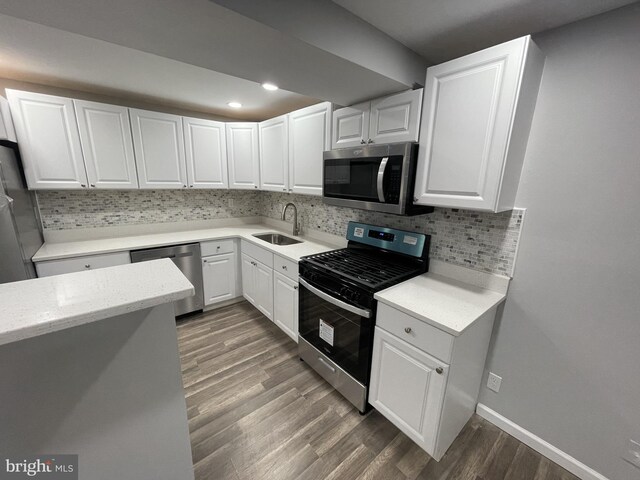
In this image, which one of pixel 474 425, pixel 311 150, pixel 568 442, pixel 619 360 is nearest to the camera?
pixel 619 360

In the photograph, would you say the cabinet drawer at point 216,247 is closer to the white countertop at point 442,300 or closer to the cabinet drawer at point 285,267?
the cabinet drawer at point 285,267

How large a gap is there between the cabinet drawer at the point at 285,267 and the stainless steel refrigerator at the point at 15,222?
1.68 m

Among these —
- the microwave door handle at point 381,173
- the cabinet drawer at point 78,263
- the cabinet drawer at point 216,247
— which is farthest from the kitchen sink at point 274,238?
the microwave door handle at point 381,173

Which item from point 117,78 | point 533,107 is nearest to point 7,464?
point 117,78

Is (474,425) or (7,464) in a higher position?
(7,464)

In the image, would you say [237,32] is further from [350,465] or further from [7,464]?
[350,465]

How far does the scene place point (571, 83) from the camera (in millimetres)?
1224

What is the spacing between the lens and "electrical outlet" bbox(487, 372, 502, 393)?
1620mm

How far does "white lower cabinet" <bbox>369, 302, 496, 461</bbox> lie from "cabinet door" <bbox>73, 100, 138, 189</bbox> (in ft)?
8.75

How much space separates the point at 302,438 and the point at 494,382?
1.28 metres

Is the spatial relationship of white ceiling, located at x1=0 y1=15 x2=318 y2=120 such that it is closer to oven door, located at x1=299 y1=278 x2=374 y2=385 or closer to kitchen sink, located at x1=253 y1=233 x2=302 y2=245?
kitchen sink, located at x1=253 y1=233 x2=302 y2=245

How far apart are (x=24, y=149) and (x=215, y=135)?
60.3 inches

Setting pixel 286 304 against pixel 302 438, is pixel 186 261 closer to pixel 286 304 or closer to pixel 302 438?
pixel 286 304

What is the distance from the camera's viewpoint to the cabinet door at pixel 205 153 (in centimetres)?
276
